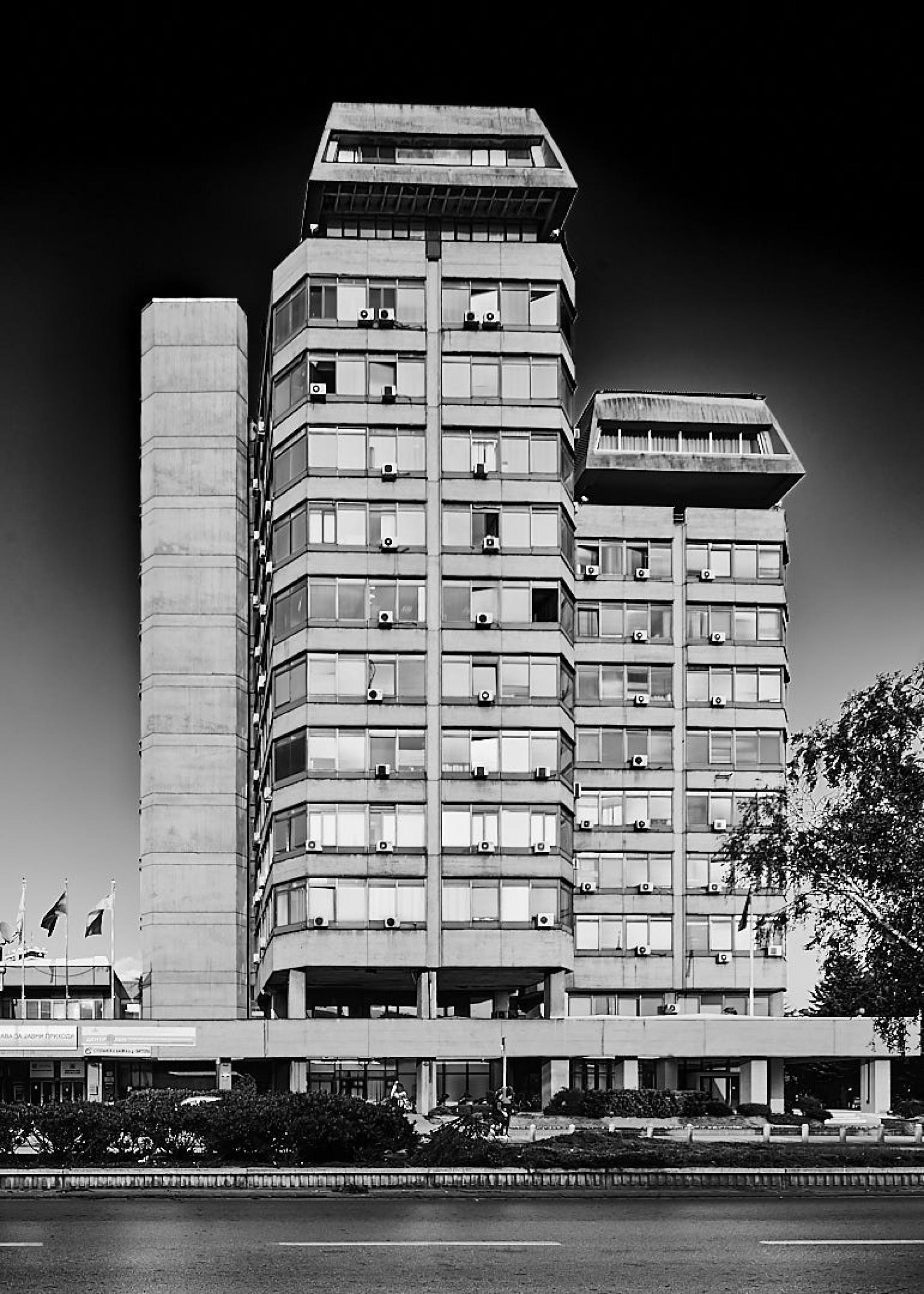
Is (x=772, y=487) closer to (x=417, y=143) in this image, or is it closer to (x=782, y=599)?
(x=782, y=599)

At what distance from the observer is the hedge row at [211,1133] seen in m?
26.7

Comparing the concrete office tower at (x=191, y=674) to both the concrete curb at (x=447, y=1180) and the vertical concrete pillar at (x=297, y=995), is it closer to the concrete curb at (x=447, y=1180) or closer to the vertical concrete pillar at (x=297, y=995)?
the vertical concrete pillar at (x=297, y=995)

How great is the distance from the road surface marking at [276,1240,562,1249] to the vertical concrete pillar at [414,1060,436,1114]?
72.5 meters

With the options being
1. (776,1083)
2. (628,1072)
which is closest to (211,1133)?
(628,1072)

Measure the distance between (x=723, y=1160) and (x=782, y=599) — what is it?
273 feet

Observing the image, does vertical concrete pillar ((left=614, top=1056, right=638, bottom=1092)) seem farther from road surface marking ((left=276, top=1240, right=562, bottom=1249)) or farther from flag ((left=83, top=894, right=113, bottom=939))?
road surface marking ((left=276, top=1240, right=562, bottom=1249))

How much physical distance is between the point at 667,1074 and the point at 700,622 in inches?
1025

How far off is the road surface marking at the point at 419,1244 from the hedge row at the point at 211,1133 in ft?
28.3

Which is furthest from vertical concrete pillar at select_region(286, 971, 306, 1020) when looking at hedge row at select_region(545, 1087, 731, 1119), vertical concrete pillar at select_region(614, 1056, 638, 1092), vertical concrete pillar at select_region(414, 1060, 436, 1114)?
vertical concrete pillar at select_region(614, 1056, 638, 1092)

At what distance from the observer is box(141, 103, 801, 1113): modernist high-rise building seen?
89625 millimetres

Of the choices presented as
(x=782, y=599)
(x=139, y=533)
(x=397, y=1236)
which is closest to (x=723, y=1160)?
(x=397, y=1236)

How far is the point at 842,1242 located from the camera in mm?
18078

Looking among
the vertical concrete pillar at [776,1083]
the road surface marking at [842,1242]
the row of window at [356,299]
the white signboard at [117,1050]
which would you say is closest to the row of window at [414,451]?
the row of window at [356,299]

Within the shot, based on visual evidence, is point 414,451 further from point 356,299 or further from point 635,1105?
point 635,1105
